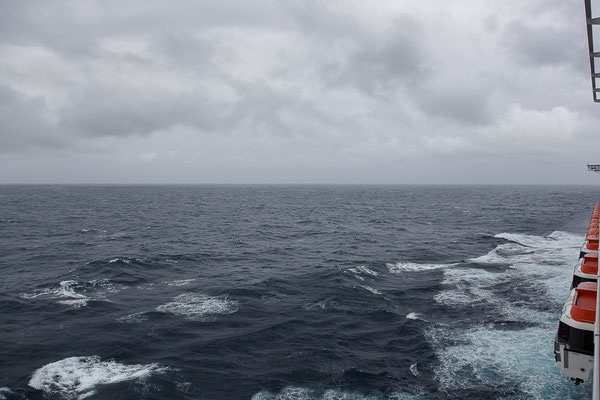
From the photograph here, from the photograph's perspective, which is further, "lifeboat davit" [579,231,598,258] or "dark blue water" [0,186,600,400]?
"lifeboat davit" [579,231,598,258]

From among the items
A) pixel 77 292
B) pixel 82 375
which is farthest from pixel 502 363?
pixel 77 292

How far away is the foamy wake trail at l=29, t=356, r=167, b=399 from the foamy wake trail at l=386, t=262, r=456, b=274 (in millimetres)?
25586

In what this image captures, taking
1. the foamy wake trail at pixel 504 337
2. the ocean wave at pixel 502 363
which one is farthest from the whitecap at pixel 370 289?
the ocean wave at pixel 502 363

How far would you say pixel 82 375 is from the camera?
57.5 feet

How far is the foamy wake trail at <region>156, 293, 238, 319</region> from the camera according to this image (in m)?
25.3

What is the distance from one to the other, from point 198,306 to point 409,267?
2249 cm

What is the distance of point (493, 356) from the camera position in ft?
63.2

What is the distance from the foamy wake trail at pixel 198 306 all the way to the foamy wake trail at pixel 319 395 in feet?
32.6

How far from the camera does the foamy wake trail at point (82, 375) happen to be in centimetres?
1633

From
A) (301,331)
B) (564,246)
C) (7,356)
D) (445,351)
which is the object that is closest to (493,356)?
(445,351)

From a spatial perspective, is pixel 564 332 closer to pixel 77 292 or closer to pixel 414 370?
pixel 414 370

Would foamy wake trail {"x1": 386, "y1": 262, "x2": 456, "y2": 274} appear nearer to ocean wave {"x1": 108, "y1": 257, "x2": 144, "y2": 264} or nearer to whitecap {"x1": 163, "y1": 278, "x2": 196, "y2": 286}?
whitecap {"x1": 163, "y1": 278, "x2": 196, "y2": 286}

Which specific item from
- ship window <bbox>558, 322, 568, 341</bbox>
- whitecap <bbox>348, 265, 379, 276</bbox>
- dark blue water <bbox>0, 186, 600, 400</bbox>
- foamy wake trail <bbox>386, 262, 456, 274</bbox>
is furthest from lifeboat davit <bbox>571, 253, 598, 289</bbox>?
whitecap <bbox>348, 265, 379, 276</bbox>

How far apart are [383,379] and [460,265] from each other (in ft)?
82.5
